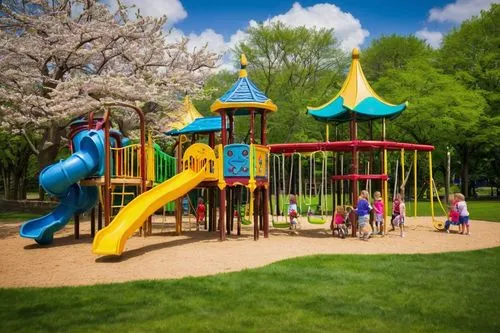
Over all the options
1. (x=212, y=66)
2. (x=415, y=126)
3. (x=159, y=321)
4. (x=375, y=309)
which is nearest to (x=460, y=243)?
(x=375, y=309)

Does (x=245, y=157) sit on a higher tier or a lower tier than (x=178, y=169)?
higher

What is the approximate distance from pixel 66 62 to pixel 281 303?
1569 centimetres

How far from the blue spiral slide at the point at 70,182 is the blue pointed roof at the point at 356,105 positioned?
775cm

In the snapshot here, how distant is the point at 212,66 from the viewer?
24.7 m

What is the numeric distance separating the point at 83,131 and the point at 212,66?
37.9 ft

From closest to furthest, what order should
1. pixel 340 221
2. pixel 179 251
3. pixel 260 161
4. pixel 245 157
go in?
1. pixel 179 251
2. pixel 245 157
3. pixel 260 161
4. pixel 340 221

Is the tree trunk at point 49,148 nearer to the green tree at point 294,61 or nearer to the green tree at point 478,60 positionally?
the green tree at point 294,61

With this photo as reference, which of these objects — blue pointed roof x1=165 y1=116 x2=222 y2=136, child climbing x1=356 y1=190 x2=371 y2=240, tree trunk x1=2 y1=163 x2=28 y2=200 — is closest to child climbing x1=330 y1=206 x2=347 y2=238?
child climbing x1=356 y1=190 x2=371 y2=240

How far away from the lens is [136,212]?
1168 centimetres

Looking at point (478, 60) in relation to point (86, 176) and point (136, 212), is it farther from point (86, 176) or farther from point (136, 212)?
point (136, 212)

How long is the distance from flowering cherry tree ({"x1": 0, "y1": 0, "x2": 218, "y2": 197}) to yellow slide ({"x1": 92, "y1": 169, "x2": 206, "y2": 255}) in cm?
679

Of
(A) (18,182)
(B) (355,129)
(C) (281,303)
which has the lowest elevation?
(C) (281,303)

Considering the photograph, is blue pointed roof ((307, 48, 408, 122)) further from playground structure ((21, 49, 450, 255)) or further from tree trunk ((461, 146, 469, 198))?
tree trunk ((461, 146, 469, 198))

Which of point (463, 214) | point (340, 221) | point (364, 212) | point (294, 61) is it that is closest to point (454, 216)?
point (463, 214)
